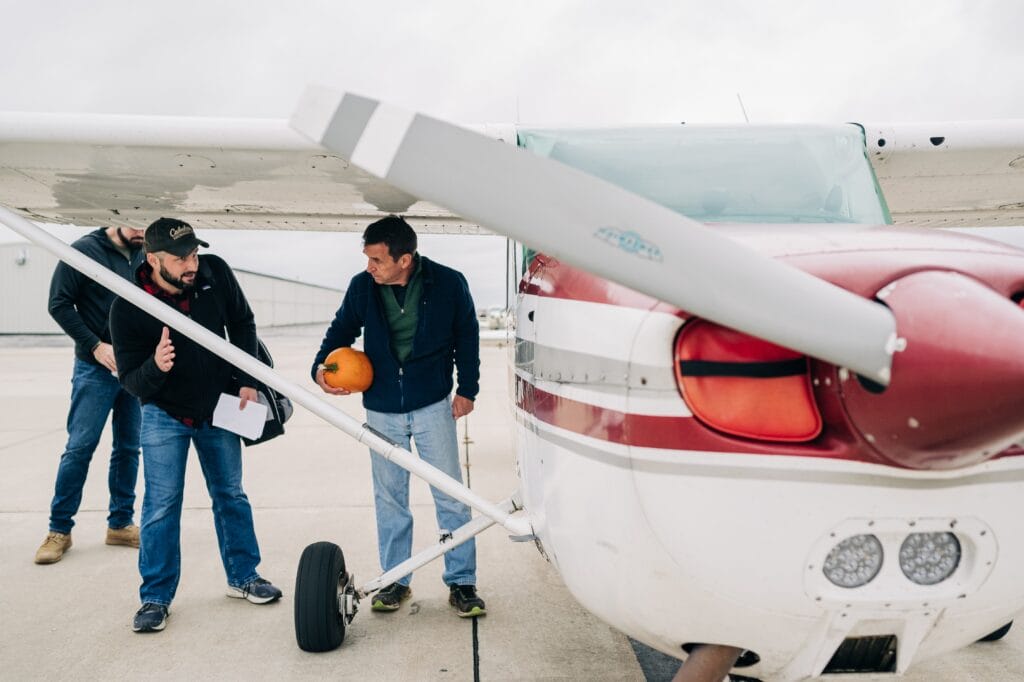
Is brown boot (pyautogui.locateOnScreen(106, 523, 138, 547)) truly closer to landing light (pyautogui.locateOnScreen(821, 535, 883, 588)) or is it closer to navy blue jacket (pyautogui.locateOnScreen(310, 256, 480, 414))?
navy blue jacket (pyautogui.locateOnScreen(310, 256, 480, 414))

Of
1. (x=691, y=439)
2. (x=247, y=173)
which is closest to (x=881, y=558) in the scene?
(x=691, y=439)

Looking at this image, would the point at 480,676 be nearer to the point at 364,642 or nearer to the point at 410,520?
the point at 364,642

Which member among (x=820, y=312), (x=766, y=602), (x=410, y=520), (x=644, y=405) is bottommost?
(x=410, y=520)

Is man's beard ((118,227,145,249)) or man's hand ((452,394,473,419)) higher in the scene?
man's beard ((118,227,145,249))

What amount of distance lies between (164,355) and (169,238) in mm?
492

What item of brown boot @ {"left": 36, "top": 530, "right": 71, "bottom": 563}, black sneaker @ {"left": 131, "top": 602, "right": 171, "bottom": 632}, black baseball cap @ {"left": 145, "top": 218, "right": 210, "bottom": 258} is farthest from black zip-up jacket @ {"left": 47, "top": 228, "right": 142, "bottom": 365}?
black sneaker @ {"left": 131, "top": 602, "right": 171, "bottom": 632}

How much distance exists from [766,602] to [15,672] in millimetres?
2886

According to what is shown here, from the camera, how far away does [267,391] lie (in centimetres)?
359

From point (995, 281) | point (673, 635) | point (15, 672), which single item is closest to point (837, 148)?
point (995, 281)

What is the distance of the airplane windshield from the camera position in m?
2.31

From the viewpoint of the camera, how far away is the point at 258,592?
11.3ft

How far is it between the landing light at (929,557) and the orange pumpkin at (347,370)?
2.21 meters

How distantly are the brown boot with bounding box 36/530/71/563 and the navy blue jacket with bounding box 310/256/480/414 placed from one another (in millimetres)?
2018

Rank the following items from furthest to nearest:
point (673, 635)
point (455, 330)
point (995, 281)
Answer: point (455, 330), point (673, 635), point (995, 281)
